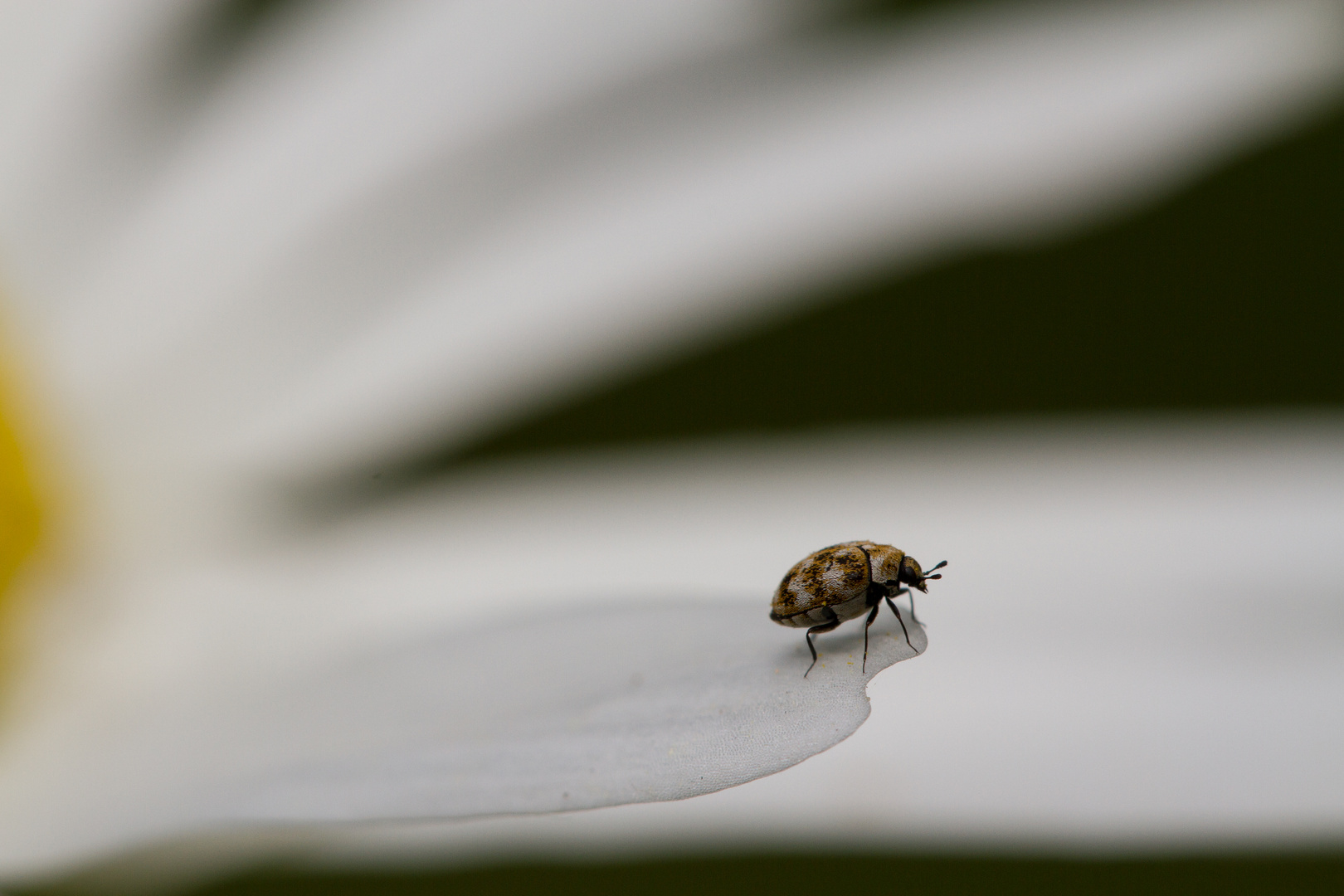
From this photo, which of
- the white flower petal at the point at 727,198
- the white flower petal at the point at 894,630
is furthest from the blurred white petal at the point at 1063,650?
the white flower petal at the point at 727,198

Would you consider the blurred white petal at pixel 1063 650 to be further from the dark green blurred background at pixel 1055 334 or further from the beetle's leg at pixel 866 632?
the dark green blurred background at pixel 1055 334

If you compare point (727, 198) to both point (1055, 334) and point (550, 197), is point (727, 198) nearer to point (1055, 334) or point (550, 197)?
point (550, 197)

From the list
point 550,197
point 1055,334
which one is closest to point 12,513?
point 550,197

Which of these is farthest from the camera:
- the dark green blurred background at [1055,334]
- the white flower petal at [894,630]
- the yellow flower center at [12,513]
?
the dark green blurred background at [1055,334]

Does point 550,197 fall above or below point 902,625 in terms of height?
above

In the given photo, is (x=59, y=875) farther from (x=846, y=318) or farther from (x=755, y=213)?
(x=846, y=318)

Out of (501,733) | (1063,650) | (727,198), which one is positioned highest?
(727,198)

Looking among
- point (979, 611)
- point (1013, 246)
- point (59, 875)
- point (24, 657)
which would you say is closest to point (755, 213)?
point (1013, 246)

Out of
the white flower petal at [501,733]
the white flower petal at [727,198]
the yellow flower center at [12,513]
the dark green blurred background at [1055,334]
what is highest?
the dark green blurred background at [1055,334]

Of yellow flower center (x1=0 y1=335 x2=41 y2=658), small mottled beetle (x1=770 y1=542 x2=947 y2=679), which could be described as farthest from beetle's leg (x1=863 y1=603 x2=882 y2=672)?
yellow flower center (x1=0 y1=335 x2=41 y2=658)
